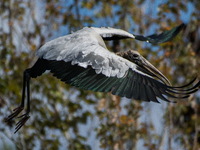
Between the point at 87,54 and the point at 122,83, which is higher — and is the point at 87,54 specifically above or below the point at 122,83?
above

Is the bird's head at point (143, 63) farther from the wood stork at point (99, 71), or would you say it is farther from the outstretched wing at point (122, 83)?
the outstretched wing at point (122, 83)

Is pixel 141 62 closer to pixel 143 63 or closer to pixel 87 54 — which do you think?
pixel 143 63

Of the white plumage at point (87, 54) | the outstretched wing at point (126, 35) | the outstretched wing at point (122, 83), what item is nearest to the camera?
the outstretched wing at point (122, 83)

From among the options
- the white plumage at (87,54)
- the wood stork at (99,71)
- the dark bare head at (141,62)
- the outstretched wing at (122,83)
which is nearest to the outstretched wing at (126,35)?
the dark bare head at (141,62)

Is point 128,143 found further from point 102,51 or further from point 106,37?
point 102,51

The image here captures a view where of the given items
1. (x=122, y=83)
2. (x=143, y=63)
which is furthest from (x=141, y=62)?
(x=122, y=83)

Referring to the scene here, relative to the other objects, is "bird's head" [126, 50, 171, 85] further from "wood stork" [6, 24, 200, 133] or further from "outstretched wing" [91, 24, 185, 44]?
"wood stork" [6, 24, 200, 133]

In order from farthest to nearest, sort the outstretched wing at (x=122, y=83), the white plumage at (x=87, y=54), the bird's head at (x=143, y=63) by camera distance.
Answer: the bird's head at (x=143, y=63)
the white plumage at (x=87, y=54)
the outstretched wing at (x=122, y=83)

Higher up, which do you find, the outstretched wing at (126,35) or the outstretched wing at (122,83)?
the outstretched wing at (126,35)

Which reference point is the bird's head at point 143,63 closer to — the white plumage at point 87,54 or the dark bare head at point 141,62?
the dark bare head at point 141,62

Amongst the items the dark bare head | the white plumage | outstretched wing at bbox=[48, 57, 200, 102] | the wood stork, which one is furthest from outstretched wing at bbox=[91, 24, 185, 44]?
outstretched wing at bbox=[48, 57, 200, 102]

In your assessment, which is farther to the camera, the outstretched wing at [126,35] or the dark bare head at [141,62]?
the outstretched wing at [126,35]

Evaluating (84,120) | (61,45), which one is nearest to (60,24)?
(84,120)

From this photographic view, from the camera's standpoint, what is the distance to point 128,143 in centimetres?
779
